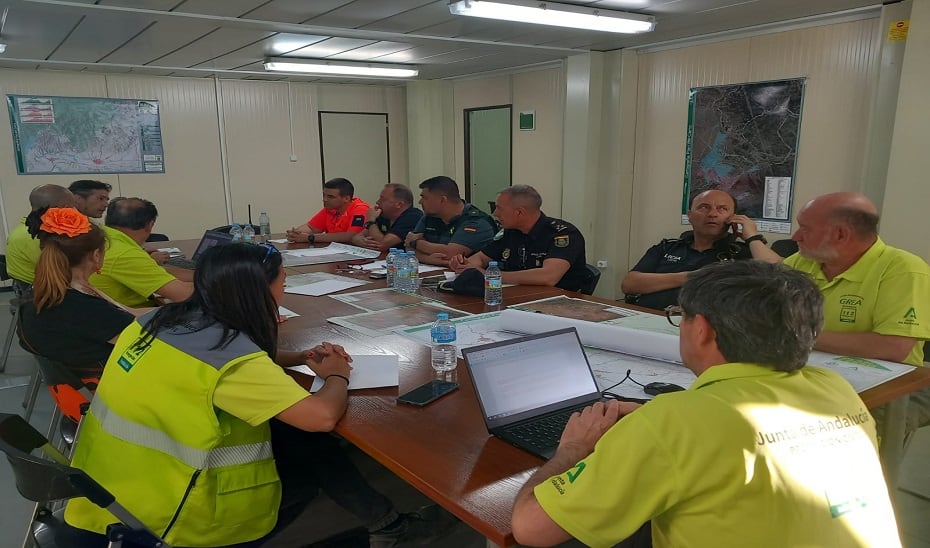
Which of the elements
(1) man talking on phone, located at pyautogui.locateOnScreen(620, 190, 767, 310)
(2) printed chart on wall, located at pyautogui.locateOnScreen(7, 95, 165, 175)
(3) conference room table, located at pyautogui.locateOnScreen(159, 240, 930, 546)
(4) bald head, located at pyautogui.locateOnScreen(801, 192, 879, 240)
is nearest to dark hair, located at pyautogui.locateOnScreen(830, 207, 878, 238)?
(4) bald head, located at pyautogui.locateOnScreen(801, 192, 879, 240)

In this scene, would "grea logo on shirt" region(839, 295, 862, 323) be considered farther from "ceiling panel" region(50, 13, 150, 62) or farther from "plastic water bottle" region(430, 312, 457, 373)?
"ceiling panel" region(50, 13, 150, 62)

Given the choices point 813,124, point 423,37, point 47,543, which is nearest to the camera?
point 47,543

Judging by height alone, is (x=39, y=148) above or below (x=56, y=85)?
below

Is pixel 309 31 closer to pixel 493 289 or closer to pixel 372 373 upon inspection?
pixel 493 289

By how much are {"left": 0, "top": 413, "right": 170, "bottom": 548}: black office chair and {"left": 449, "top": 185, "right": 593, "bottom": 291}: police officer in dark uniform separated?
2.04 meters

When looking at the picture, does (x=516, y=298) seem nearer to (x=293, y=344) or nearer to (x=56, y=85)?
(x=293, y=344)

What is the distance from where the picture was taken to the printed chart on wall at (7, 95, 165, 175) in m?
5.91

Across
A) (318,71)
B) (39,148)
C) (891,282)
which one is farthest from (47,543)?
(39,148)

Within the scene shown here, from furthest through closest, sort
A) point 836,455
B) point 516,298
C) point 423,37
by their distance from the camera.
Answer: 1. point 423,37
2. point 516,298
3. point 836,455

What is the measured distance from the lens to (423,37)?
457cm

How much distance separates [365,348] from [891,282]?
1701 mm

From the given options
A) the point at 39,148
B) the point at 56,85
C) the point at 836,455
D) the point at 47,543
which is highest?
the point at 56,85

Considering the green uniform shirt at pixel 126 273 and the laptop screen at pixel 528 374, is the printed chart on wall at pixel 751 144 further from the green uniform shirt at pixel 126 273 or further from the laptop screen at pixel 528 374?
the green uniform shirt at pixel 126 273

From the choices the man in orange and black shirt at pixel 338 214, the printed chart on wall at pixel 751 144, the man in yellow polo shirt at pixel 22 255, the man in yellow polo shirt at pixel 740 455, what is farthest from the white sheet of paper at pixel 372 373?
the printed chart on wall at pixel 751 144
